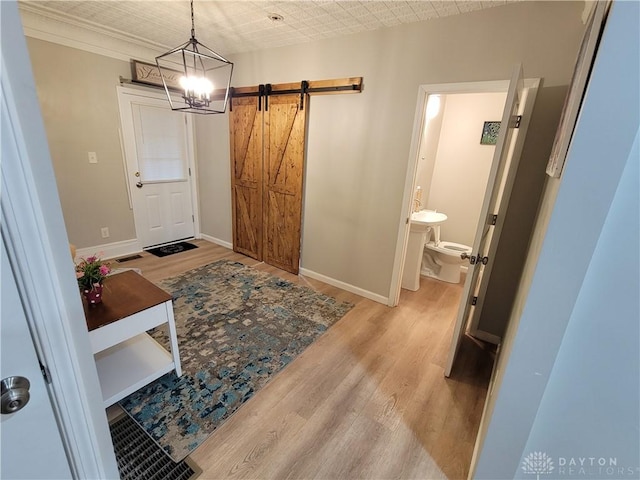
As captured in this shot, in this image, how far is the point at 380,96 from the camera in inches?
103

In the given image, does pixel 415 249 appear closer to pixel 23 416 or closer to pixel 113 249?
pixel 23 416

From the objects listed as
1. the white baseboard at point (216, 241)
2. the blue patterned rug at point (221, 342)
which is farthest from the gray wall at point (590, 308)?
the white baseboard at point (216, 241)

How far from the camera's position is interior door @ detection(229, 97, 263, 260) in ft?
11.5

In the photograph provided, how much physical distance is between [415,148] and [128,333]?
2493 mm

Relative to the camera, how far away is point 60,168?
10.4ft

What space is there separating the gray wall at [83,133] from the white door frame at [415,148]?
345 cm

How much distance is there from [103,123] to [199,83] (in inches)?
90.3

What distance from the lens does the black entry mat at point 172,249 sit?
13.0ft

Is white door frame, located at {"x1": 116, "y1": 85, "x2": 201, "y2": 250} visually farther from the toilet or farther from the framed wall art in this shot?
the framed wall art

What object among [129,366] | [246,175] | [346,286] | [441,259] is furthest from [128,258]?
[441,259]

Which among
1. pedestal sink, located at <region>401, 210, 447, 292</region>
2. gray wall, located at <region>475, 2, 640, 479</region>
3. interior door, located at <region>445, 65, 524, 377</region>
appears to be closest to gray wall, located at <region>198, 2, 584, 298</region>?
interior door, located at <region>445, 65, 524, 377</region>

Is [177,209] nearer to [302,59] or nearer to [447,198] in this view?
[302,59]

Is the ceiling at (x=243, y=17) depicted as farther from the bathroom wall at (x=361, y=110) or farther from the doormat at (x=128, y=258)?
the doormat at (x=128, y=258)

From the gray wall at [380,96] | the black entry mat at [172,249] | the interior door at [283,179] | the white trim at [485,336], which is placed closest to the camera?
the gray wall at [380,96]
